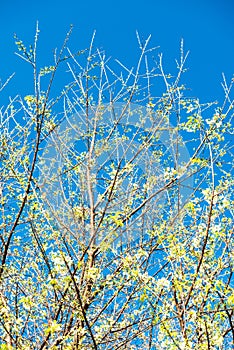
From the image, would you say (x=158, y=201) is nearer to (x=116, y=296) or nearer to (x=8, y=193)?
(x=116, y=296)

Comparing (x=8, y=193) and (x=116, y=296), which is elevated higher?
(x=8, y=193)

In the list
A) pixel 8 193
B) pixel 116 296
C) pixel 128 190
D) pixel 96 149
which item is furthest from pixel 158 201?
pixel 8 193

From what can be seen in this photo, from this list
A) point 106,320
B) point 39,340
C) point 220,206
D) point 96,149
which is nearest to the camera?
point 220,206

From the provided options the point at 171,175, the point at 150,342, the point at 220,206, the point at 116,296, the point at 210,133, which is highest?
the point at 210,133

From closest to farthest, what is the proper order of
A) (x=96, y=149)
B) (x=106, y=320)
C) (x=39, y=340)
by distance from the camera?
(x=106, y=320)
(x=39, y=340)
(x=96, y=149)

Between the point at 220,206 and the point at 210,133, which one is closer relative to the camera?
the point at 220,206

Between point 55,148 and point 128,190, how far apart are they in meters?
1.06

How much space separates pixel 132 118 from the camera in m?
5.95

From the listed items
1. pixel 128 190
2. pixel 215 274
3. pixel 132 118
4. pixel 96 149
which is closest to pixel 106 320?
pixel 215 274

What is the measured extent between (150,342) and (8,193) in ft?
7.61


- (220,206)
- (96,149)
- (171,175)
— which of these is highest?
(96,149)

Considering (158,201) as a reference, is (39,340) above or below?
below

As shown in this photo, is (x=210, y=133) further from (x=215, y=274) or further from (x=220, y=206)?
(x=215, y=274)

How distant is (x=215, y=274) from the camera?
4.57 m
